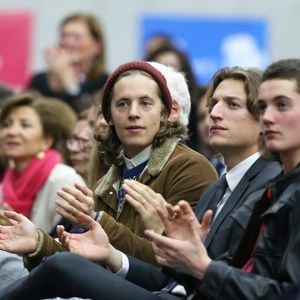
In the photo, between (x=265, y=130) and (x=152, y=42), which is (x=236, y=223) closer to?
(x=265, y=130)

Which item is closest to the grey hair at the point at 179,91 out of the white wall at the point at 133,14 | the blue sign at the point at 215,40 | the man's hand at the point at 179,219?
the man's hand at the point at 179,219

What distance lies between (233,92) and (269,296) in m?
1.18

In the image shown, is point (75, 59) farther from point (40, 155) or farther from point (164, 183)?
point (164, 183)

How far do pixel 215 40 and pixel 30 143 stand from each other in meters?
2.91

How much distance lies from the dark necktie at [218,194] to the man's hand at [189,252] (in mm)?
696

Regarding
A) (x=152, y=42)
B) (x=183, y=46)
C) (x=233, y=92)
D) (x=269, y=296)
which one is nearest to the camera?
(x=269, y=296)

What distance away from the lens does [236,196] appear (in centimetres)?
495

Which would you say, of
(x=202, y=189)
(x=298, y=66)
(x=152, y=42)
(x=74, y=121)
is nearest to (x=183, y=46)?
(x=152, y=42)

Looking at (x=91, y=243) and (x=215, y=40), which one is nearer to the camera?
Answer: (x=91, y=243)

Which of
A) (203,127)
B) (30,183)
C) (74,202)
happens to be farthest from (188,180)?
(203,127)

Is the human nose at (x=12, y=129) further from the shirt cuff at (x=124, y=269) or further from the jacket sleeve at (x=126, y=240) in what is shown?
the shirt cuff at (x=124, y=269)

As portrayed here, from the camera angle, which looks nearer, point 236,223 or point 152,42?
point 236,223

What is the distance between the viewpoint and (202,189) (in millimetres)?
5391

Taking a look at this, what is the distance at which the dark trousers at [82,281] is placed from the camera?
4598 millimetres
